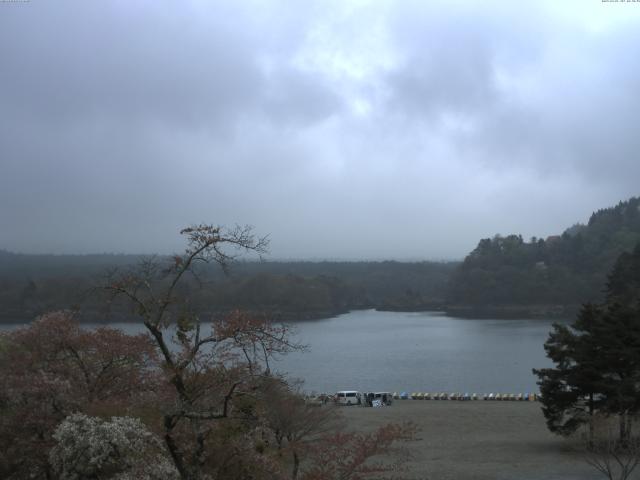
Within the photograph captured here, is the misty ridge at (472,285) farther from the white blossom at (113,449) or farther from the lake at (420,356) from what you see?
the white blossom at (113,449)

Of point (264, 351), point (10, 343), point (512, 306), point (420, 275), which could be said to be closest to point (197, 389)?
point (264, 351)

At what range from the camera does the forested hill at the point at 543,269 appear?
78625mm

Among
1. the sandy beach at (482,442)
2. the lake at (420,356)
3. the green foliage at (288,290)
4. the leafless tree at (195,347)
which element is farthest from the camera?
the green foliage at (288,290)

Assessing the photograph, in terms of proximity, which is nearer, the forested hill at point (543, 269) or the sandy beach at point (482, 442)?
the sandy beach at point (482, 442)

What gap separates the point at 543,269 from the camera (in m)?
86.2

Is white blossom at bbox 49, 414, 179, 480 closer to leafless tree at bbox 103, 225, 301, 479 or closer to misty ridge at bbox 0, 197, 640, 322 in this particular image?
leafless tree at bbox 103, 225, 301, 479

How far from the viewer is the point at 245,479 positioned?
6461mm

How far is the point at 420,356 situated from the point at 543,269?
4730 cm

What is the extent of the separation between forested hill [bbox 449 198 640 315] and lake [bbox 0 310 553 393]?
469 inches

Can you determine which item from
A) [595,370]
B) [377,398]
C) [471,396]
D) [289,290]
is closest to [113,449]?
[595,370]

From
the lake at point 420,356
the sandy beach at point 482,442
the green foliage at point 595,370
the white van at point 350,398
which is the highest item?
the green foliage at point 595,370

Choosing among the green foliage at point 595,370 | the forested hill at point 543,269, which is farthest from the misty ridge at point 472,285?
the green foliage at point 595,370

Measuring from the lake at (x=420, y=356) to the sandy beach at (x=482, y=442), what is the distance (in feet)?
17.8

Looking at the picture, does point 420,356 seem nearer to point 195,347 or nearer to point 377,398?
point 377,398
